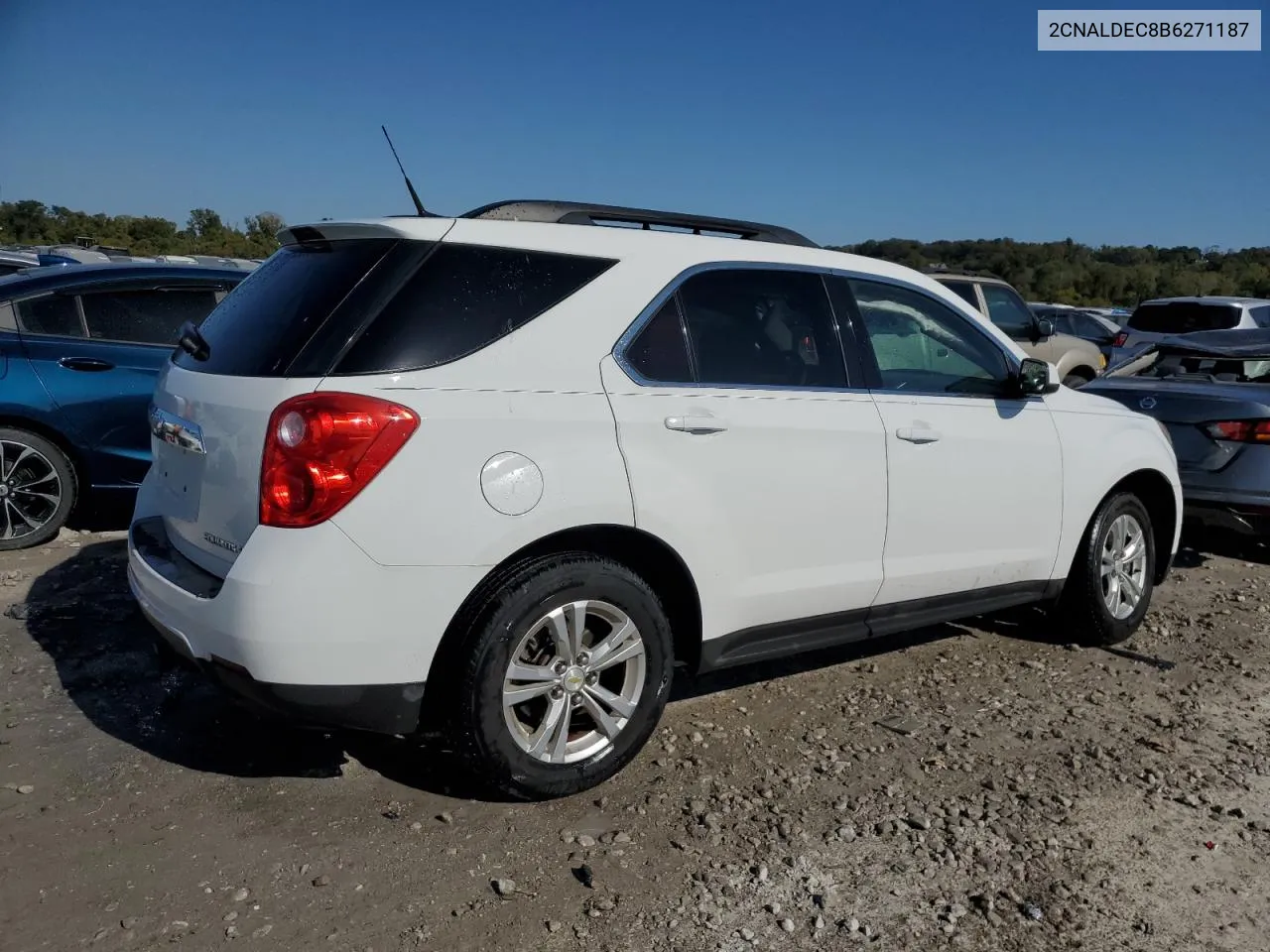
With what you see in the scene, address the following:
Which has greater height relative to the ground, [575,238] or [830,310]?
[575,238]

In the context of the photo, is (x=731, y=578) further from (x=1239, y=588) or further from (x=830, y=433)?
(x=1239, y=588)

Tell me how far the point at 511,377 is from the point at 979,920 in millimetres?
1986

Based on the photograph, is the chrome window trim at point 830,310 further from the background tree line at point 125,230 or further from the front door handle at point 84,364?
the background tree line at point 125,230

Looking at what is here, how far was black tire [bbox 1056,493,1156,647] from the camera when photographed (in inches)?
196

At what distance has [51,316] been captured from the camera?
20.4 ft

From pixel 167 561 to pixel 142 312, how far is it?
3675 mm

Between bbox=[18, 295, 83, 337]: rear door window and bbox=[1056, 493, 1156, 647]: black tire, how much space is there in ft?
18.4

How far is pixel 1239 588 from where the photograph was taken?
20.8 ft

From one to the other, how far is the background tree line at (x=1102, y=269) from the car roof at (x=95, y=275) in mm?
41868

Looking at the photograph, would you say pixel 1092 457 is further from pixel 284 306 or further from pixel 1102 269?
pixel 1102 269

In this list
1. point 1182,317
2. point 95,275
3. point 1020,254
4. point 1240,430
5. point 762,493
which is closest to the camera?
point 762,493

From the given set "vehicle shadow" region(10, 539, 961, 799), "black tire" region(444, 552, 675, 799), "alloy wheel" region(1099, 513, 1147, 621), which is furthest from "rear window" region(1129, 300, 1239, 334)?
"black tire" region(444, 552, 675, 799)

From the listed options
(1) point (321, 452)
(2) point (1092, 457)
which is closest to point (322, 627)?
(1) point (321, 452)

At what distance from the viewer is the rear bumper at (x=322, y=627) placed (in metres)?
2.87
